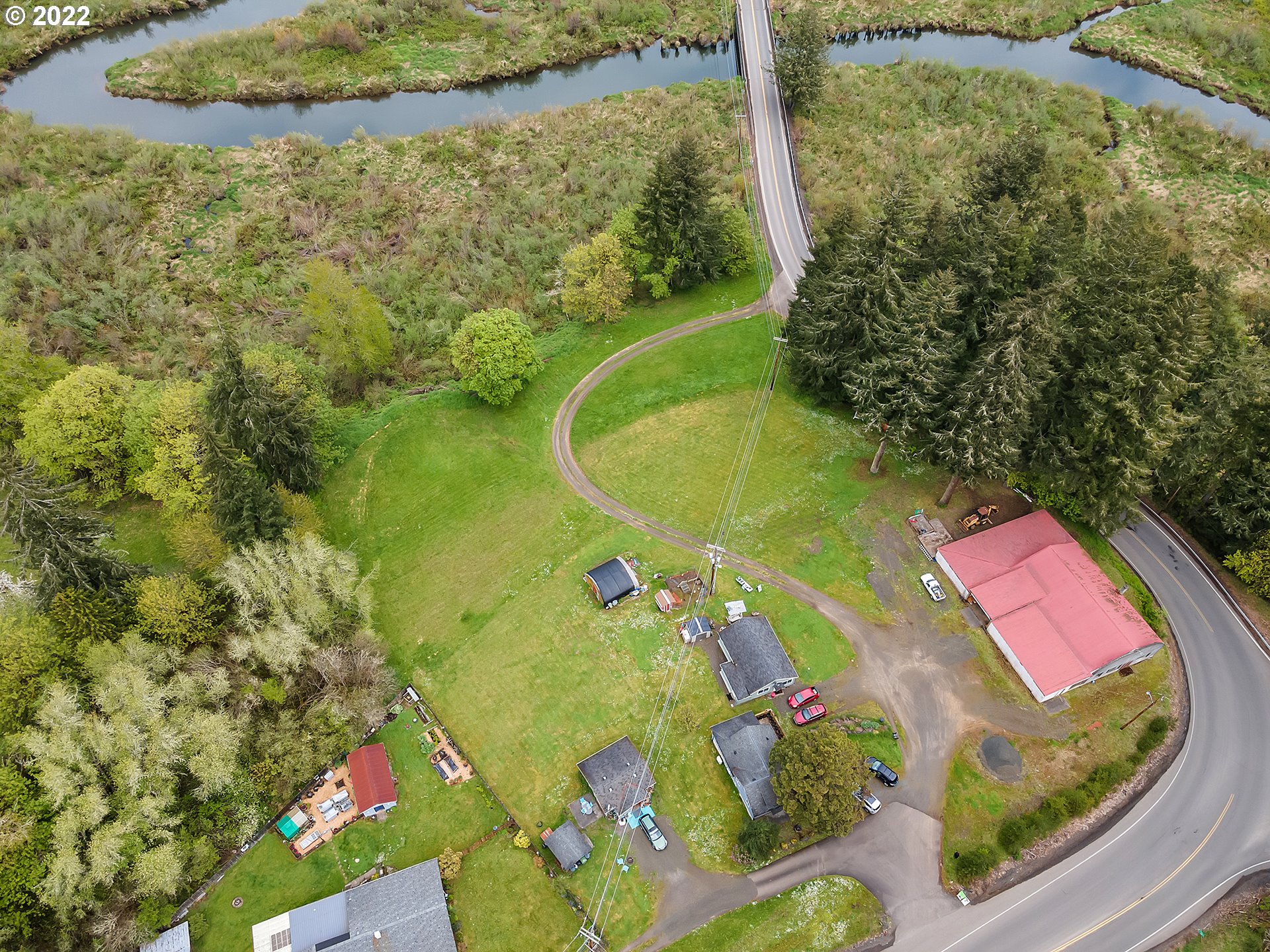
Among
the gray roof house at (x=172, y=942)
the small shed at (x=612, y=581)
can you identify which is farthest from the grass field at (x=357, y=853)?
the small shed at (x=612, y=581)

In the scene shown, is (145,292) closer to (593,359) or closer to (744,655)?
(593,359)

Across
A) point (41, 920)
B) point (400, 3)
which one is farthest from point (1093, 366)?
point (400, 3)

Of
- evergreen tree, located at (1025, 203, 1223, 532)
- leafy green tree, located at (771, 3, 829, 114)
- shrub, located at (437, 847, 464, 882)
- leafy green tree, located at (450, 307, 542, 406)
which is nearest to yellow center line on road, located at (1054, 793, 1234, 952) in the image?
evergreen tree, located at (1025, 203, 1223, 532)

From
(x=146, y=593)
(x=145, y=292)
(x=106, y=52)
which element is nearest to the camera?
(x=146, y=593)

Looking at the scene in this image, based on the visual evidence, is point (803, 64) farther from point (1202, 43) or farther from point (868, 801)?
point (868, 801)

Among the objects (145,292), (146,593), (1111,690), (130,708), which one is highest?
(145,292)

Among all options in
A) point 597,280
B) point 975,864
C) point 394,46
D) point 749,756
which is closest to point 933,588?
point 975,864

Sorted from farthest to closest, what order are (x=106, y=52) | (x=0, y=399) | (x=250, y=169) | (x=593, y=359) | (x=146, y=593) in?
(x=106, y=52) → (x=250, y=169) → (x=593, y=359) → (x=0, y=399) → (x=146, y=593)
